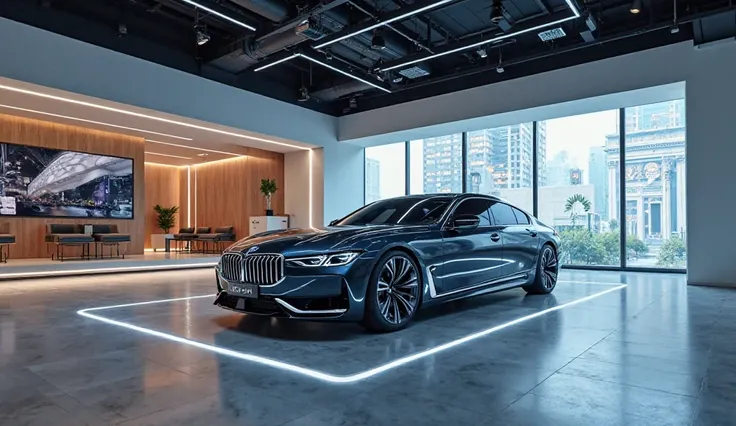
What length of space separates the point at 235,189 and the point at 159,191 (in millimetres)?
3632

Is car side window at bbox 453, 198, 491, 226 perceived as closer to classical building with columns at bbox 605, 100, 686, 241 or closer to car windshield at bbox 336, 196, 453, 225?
car windshield at bbox 336, 196, 453, 225

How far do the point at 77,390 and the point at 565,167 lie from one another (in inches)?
391

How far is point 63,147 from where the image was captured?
10633mm

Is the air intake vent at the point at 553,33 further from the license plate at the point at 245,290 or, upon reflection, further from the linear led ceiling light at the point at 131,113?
the linear led ceiling light at the point at 131,113

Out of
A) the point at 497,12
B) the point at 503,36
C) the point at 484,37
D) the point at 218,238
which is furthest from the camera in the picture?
the point at 218,238

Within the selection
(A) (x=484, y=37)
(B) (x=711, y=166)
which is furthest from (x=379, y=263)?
(B) (x=711, y=166)

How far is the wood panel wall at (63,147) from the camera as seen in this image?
9.91 m

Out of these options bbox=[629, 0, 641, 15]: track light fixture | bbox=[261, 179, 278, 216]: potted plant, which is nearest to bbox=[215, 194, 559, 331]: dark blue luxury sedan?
bbox=[629, 0, 641, 15]: track light fixture

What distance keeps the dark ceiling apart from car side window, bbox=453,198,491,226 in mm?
2670

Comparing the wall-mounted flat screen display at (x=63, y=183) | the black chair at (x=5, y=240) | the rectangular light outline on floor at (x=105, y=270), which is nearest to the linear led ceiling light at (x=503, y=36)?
the rectangular light outline on floor at (x=105, y=270)

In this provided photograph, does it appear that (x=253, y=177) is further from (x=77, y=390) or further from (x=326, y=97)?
(x=77, y=390)

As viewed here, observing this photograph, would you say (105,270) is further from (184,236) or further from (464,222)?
(464,222)

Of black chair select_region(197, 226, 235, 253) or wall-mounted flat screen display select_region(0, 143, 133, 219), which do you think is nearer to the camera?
wall-mounted flat screen display select_region(0, 143, 133, 219)

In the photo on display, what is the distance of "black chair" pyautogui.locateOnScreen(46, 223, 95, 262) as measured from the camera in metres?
9.41
